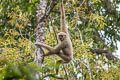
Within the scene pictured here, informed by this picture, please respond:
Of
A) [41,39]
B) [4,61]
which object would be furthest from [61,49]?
[4,61]

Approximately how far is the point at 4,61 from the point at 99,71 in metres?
7.27

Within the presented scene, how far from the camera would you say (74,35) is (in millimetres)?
9234

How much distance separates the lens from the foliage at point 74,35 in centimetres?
769

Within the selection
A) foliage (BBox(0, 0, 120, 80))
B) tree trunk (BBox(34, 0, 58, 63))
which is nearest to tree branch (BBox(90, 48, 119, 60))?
foliage (BBox(0, 0, 120, 80))

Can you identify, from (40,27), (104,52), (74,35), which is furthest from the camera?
(104,52)

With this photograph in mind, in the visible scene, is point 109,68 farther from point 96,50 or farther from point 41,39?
point 41,39

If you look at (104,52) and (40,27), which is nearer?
(40,27)

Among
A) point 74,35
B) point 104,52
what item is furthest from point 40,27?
point 104,52

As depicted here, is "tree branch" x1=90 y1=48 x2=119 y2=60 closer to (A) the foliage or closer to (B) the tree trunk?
(A) the foliage

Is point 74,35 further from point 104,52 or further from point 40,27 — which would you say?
point 40,27

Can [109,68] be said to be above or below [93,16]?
below

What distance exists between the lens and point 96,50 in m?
10.3

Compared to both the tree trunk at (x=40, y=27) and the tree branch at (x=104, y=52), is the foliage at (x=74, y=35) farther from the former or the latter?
the tree branch at (x=104, y=52)

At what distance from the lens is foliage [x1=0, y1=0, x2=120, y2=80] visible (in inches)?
303
